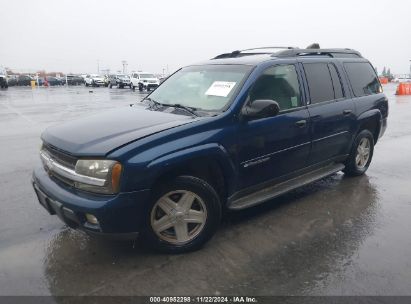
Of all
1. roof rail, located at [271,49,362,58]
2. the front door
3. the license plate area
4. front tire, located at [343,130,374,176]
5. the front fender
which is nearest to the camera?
the front fender

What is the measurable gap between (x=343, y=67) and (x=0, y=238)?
4824 mm

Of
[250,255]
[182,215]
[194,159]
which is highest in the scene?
[194,159]

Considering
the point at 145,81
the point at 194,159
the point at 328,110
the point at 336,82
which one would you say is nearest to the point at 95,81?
the point at 145,81

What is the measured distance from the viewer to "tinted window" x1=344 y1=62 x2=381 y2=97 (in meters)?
5.38

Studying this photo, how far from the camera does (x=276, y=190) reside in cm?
415

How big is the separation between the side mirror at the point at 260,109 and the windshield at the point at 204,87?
0.23m

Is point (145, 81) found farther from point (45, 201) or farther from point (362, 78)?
point (45, 201)

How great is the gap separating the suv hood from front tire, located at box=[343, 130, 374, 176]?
305 cm

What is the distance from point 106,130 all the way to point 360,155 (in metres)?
4.08

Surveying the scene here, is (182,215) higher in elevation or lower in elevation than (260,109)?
lower

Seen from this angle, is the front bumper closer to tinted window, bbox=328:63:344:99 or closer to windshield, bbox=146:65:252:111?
windshield, bbox=146:65:252:111

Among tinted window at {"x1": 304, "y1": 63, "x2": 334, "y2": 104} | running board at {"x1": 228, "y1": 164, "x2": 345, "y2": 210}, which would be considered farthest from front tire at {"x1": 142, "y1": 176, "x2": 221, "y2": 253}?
tinted window at {"x1": 304, "y1": 63, "x2": 334, "y2": 104}

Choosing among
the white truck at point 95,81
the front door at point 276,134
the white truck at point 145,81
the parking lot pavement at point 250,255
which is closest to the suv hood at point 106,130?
the front door at point 276,134

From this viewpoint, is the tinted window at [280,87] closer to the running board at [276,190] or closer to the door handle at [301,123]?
the door handle at [301,123]
